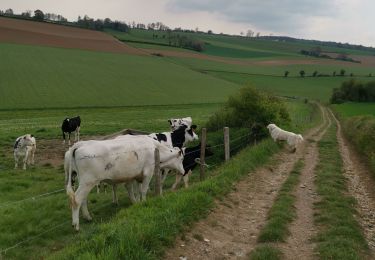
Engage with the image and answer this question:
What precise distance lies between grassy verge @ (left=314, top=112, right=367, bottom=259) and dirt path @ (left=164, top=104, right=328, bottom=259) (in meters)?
1.25

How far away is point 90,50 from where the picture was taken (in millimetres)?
96625

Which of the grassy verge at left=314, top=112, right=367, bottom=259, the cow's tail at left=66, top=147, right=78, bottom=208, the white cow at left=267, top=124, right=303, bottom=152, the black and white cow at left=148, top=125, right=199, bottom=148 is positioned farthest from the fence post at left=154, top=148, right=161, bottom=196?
the white cow at left=267, top=124, right=303, bottom=152

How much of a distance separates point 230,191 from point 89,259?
21.7 feet

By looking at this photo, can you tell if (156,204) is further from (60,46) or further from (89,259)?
(60,46)

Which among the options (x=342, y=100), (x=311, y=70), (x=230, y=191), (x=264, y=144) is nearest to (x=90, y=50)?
(x=342, y=100)

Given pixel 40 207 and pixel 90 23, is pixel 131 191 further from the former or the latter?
pixel 90 23

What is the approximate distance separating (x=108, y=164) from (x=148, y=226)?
3049 millimetres

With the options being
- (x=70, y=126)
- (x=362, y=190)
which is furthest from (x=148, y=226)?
(x=70, y=126)

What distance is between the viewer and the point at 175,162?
13742 mm

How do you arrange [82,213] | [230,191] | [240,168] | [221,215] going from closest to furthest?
[221,215] → [82,213] → [230,191] → [240,168]

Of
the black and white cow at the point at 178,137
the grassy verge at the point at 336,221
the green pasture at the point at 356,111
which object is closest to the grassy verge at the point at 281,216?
the grassy verge at the point at 336,221

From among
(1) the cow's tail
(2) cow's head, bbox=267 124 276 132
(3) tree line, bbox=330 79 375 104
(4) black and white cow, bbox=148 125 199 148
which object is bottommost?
(3) tree line, bbox=330 79 375 104

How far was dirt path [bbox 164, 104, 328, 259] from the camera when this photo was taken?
798cm

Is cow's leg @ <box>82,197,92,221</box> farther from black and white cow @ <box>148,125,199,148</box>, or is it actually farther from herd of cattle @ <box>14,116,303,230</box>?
black and white cow @ <box>148,125,199,148</box>
